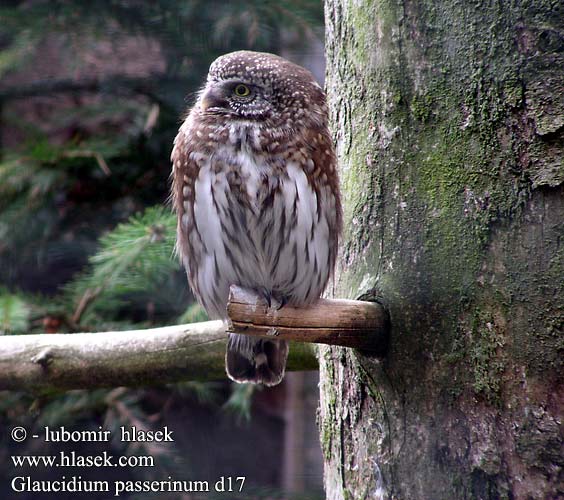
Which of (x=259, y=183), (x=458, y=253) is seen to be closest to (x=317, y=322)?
(x=458, y=253)

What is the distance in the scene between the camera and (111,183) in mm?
3061

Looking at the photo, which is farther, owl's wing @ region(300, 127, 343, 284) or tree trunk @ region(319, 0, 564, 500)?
owl's wing @ region(300, 127, 343, 284)

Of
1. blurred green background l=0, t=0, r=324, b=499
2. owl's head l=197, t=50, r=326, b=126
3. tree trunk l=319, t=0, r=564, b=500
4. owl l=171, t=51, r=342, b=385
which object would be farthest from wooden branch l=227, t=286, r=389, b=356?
blurred green background l=0, t=0, r=324, b=499

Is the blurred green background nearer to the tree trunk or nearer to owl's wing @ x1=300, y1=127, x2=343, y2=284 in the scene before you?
owl's wing @ x1=300, y1=127, x2=343, y2=284

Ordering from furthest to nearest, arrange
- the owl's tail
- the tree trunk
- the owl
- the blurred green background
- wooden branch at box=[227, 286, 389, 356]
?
1. the blurred green background
2. the owl's tail
3. the owl
4. wooden branch at box=[227, 286, 389, 356]
5. the tree trunk

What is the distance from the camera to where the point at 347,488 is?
1684mm

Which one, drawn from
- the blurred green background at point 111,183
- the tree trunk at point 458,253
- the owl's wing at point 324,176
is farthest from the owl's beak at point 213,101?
the blurred green background at point 111,183

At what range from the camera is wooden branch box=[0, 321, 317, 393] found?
1.94 metres

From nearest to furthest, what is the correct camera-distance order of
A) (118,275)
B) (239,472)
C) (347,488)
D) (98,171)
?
(347,488) < (118,275) < (98,171) < (239,472)

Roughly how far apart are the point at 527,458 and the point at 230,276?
0.85m

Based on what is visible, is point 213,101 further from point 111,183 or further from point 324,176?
point 111,183

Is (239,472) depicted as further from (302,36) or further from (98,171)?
(302,36)

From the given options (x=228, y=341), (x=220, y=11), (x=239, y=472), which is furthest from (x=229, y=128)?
(x=239, y=472)

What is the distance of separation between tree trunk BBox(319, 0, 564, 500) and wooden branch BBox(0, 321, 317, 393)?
1.30 ft
